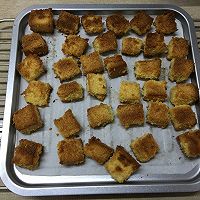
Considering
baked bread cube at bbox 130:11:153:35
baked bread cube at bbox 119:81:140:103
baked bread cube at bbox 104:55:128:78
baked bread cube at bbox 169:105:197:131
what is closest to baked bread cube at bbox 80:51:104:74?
baked bread cube at bbox 104:55:128:78

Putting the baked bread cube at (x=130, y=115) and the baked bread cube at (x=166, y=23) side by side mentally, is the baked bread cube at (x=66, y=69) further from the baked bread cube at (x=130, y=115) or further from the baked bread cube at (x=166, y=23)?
the baked bread cube at (x=166, y=23)

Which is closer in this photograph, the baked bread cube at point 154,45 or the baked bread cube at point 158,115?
the baked bread cube at point 158,115

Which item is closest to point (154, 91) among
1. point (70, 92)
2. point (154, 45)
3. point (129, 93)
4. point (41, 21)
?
point (129, 93)

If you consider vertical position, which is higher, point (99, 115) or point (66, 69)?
point (66, 69)

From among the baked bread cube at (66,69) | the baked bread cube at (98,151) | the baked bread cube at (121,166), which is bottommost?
the baked bread cube at (121,166)

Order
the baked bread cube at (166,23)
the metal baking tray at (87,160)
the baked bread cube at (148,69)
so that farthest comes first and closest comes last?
the baked bread cube at (166,23), the baked bread cube at (148,69), the metal baking tray at (87,160)

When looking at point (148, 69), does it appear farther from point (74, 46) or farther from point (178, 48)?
point (74, 46)

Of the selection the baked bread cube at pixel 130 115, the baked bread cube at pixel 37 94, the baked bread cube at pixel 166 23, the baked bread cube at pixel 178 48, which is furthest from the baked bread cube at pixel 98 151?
the baked bread cube at pixel 166 23
